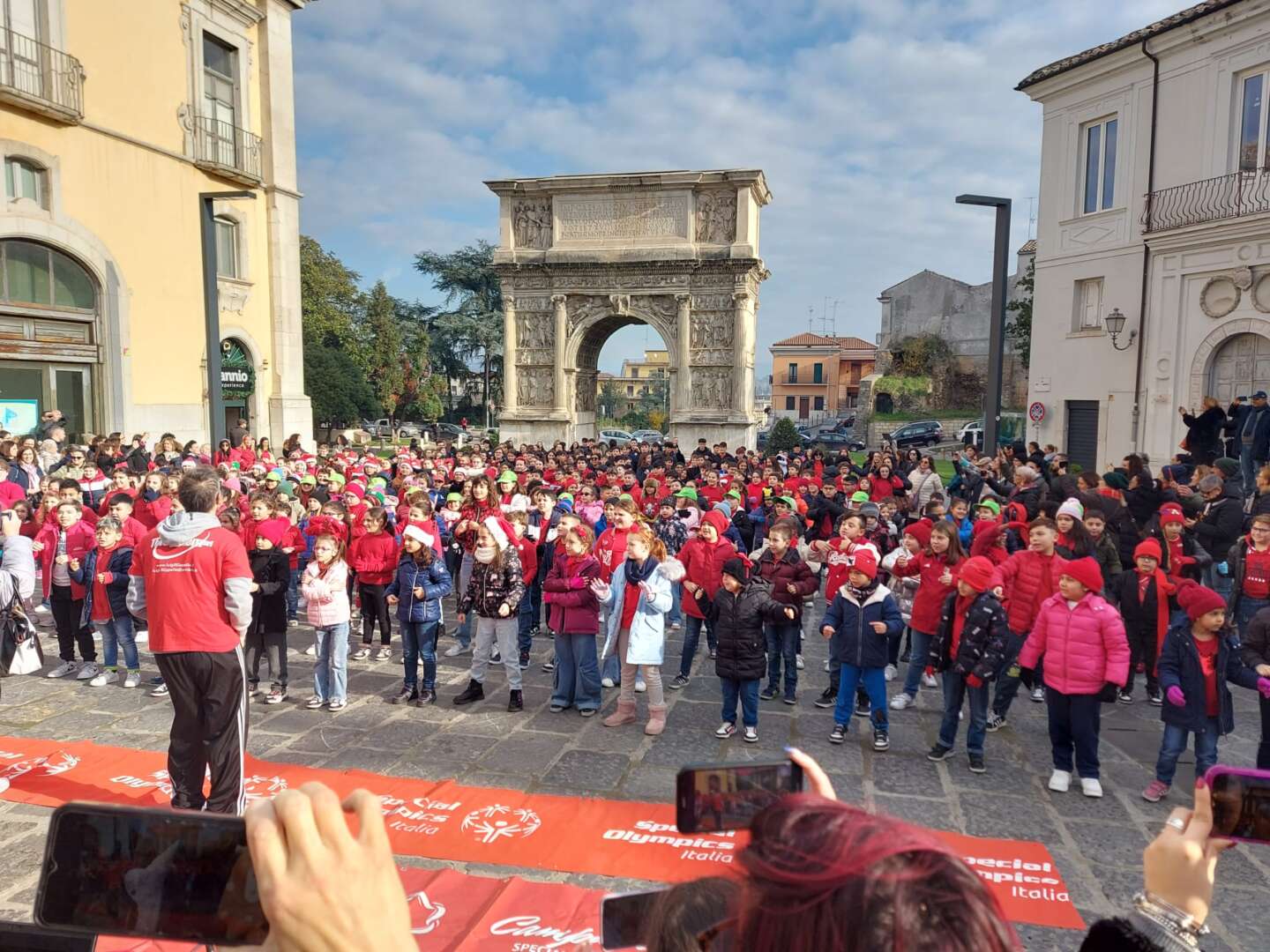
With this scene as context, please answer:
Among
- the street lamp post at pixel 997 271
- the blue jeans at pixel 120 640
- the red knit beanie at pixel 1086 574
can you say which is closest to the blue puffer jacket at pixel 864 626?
the red knit beanie at pixel 1086 574

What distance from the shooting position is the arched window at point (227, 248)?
2345cm

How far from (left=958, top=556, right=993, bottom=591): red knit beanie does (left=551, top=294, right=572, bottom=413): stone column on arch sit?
2361cm

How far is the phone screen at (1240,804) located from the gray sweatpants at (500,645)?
6.25 metres

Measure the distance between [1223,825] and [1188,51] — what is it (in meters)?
22.2

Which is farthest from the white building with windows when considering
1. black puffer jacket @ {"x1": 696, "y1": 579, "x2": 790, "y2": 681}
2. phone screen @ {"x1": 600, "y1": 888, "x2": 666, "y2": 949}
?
phone screen @ {"x1": 600, "y1": 888, "x2": 666, "y2": 949}

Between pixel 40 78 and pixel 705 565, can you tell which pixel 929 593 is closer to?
pixel 705 565

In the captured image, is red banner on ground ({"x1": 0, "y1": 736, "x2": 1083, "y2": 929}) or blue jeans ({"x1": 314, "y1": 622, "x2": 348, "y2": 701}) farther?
blue jeans ({"x1": 314, "y1": 622, "x2": 348, "y2": 701})

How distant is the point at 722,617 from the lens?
6879mm

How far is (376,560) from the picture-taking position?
854cm

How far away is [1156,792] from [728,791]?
5735 mm

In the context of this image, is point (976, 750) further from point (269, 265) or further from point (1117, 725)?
point (269, 265)

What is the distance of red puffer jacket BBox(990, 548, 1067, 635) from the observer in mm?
6996

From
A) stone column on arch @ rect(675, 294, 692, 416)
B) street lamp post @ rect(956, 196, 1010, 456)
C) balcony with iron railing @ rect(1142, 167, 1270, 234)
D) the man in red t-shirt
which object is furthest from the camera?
stone column on arch @ rect(675, 294, 692, 416)

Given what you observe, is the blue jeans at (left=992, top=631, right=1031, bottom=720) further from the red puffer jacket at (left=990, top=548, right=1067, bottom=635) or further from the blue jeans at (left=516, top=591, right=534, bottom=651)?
the blue jeans at (left=516, top=591, right=534, bottom=651)
